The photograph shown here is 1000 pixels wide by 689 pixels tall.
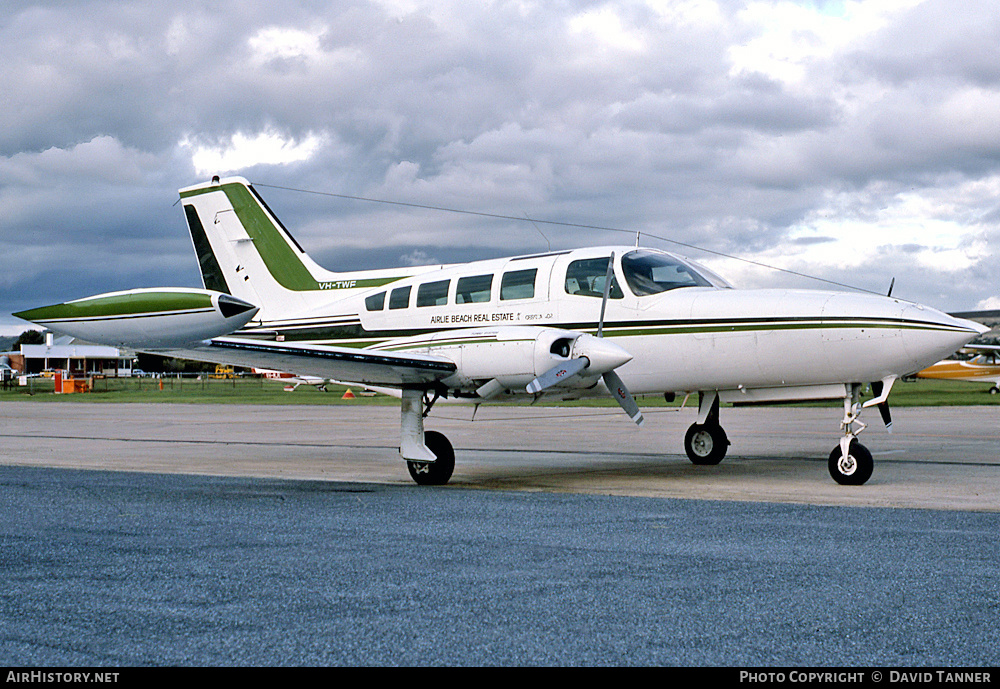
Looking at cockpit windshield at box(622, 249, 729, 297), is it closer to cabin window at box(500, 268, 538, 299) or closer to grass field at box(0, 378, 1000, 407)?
cabin window at box(500, 268, 538, 299)

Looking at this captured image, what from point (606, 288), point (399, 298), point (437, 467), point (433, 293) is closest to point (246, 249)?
point (399, 298)

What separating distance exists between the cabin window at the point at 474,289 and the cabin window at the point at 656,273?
1.98 m

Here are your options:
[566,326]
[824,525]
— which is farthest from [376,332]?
[824,525]

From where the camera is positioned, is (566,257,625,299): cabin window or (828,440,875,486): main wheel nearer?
(828,440,875,486): main wheel

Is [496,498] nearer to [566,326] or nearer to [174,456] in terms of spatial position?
[566,326]

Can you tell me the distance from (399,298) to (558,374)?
3.71 metres

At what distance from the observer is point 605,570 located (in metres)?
6.29

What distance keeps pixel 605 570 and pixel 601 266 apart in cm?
669

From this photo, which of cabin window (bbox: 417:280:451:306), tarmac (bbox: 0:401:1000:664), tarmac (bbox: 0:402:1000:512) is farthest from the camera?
cabin window (bbox: 417:280:451:306)

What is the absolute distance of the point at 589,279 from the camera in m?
12.4

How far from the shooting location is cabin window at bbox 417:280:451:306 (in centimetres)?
1332

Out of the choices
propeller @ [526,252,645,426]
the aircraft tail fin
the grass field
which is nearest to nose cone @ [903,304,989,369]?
propeller @ [526,252,645,426]

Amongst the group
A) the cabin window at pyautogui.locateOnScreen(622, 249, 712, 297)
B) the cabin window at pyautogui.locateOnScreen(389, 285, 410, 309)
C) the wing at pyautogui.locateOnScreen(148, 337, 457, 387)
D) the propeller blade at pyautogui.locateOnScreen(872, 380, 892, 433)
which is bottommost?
the propeller blade at pyautogui.locateOnScreen(872, 380, 892, 433)

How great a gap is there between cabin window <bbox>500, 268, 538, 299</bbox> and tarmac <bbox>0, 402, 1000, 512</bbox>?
257cm
